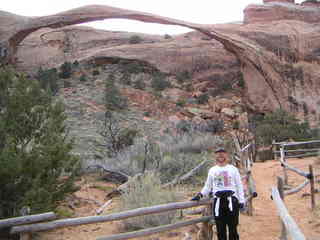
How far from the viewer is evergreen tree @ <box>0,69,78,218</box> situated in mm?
4258

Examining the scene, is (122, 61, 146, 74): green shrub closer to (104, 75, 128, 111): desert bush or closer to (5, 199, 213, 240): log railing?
(104, 75, 128, 111): desert bush

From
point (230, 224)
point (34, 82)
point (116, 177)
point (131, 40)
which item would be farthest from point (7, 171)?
point (131, 40)

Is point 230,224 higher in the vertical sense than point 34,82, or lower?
lower

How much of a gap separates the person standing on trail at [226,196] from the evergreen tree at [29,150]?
2.25 meters

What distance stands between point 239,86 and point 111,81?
27.8ft

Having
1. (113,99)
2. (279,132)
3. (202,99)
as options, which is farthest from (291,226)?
(202,99)

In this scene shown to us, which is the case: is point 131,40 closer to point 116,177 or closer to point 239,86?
point 239,86

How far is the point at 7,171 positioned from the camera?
4.14m

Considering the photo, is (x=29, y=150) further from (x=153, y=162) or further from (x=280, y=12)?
(x=280, y=12)

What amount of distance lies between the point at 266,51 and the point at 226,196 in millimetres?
18303

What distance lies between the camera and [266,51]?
65.9 feet

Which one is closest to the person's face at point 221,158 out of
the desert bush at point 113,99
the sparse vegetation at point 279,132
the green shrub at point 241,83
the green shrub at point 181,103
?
the sparse vegetation at point 279,132

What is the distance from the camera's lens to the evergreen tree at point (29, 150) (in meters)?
4.26

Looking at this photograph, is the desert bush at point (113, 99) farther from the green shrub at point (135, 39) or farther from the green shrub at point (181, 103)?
the green shrub at point (135, 39)
